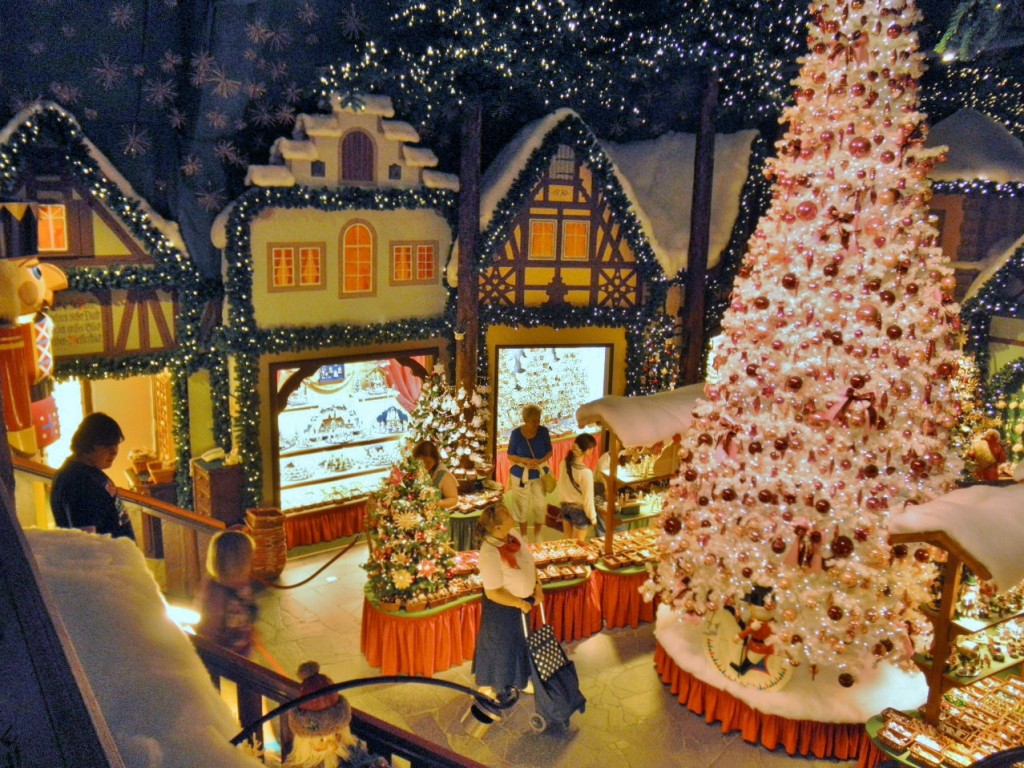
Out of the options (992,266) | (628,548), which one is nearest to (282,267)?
Result: (628,548)

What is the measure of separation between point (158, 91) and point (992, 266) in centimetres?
1329

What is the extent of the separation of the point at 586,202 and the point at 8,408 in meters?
9.67

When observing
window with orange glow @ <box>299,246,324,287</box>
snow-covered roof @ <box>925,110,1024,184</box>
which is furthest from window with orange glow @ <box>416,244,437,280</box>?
snow-covered roof @ <box>925,110,1024,184</box>

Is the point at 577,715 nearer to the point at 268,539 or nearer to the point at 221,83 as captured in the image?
the point at 268,539

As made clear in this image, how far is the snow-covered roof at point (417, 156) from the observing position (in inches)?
444

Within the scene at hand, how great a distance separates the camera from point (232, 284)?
10320 millimetres

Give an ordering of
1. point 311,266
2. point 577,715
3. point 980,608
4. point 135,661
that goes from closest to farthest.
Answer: point 135,661 < point 980,608 < point 577,715 < point 311,266

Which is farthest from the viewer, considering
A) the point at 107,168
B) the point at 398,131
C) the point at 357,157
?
the point at 398,131

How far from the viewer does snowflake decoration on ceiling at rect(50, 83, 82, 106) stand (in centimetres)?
977

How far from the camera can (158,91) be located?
10.5m

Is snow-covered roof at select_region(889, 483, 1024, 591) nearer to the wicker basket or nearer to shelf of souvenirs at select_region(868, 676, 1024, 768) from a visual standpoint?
shelf of souvenirs at select_region(868, 676, 1024, 768)

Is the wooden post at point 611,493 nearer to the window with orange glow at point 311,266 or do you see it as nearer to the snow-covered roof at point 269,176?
the window with orange glow at point 311,266

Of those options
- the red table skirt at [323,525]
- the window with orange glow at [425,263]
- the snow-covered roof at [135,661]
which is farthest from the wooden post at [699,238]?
the snow-covered roof at [135,661]

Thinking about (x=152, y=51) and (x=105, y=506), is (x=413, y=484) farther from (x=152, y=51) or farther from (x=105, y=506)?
(x=152, y=51)
